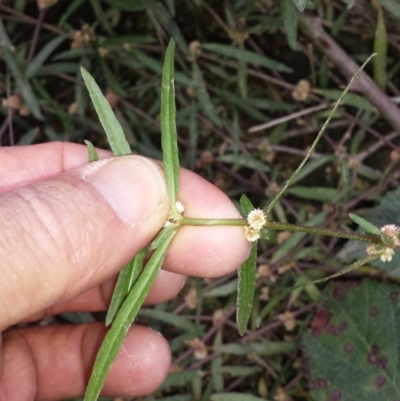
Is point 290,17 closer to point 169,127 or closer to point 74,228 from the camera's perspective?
point 169,127

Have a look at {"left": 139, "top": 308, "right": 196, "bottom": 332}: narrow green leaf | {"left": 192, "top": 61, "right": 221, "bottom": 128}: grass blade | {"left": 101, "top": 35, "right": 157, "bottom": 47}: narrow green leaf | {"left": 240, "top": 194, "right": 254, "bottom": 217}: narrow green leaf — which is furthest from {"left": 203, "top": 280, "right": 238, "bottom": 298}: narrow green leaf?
{"left": 101, "top": 35, "right": 157, "bottom": 47}: narrow green leaf

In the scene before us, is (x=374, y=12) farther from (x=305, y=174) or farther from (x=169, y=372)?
(x=169, y=372)

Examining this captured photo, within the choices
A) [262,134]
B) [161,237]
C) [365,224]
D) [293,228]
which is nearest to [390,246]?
[365,224]

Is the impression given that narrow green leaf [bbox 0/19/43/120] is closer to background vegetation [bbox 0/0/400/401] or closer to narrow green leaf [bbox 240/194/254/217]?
background vegetation [bbox 0/0/400/401]

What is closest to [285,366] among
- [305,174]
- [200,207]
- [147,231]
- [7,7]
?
[305,174]

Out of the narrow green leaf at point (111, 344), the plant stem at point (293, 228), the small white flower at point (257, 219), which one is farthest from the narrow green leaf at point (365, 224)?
the narrow green leaf at point (111, 344)
